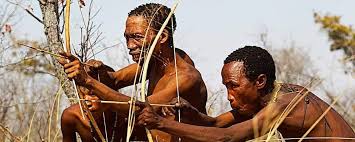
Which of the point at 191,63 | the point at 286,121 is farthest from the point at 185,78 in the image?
the point at 286,121

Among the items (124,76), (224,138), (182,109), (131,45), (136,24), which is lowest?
(224,138)

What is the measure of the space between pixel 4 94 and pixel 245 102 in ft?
28.0

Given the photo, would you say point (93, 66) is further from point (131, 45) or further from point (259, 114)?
point (259, 114)

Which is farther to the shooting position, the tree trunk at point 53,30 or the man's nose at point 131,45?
the tree trunk at point 53,30

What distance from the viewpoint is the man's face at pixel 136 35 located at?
12.6 feet

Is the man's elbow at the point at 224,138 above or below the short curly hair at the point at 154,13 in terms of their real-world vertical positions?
below

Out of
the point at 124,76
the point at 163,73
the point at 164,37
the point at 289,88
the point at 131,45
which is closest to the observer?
the point at 289,88

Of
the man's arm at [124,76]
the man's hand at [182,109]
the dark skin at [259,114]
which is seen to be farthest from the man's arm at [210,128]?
the man's arm at [124,76]

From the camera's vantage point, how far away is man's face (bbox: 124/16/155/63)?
3855 millimetres

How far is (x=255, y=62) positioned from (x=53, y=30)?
1.94 m

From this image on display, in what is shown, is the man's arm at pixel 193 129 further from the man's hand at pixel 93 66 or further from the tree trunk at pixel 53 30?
the tree trunk at pixel 53 30

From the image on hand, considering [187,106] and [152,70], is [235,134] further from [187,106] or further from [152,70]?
[152,70]

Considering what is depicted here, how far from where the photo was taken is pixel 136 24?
12.9ft

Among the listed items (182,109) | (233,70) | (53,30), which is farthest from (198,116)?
(53,30)
